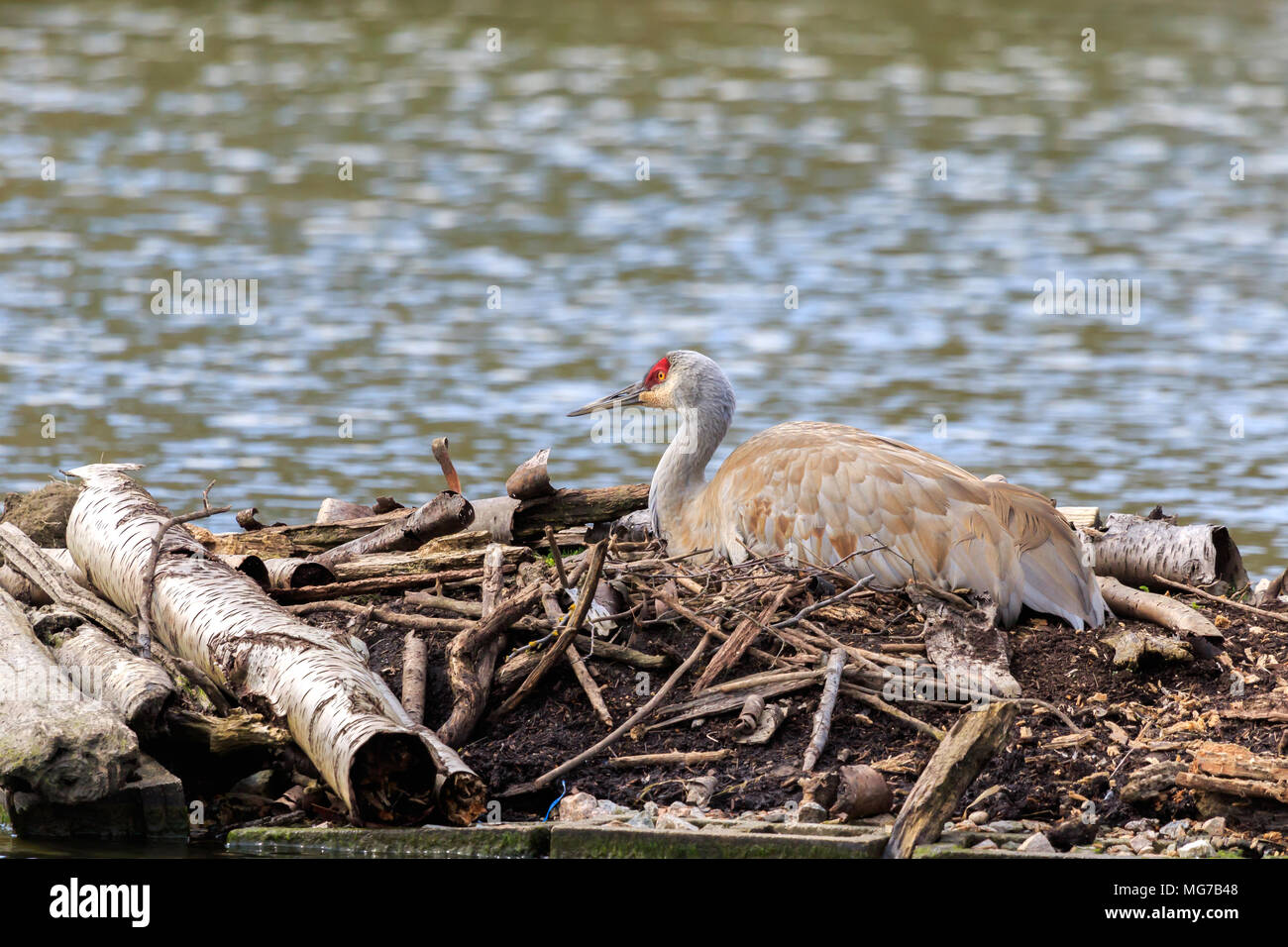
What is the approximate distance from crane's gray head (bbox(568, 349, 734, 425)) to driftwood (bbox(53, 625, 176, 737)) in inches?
124

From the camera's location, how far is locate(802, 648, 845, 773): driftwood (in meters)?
6.58

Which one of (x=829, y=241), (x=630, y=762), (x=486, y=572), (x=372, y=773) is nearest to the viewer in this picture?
(x=372, y=773)

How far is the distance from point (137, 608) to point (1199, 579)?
15.8 ft

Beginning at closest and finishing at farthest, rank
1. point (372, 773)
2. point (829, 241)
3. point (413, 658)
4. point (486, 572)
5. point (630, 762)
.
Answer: point (372, 773)
point (630, 762)
point (413, 658)
point (486, 572)
point (829, 241)

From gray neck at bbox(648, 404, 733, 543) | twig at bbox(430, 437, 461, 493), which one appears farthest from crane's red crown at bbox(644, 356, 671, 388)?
twig at bbox(430, 437, 461, 493)

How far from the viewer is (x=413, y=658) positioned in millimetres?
7238

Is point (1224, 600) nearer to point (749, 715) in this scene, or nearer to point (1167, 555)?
point (1167, 555)

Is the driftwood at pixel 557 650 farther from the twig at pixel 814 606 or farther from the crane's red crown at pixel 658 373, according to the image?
the crane's red crown at pixel 658 373

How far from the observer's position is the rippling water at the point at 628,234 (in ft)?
45.5

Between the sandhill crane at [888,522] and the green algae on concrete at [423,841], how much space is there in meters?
2.12
